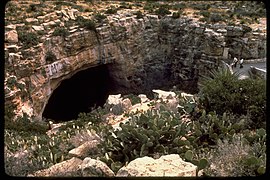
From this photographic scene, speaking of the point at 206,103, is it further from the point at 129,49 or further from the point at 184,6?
the point at 184,6

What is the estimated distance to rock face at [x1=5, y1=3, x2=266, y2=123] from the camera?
12.6 meters

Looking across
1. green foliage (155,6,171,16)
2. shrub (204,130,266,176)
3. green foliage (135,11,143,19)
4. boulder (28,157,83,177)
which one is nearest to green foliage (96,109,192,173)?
boulder (28,157,83,177)

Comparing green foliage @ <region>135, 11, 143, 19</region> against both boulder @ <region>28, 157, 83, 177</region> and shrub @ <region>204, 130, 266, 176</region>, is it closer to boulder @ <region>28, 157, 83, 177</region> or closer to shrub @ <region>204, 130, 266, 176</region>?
shrub @ <region>204, 130, 266, 176</region>

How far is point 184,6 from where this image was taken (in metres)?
20.7

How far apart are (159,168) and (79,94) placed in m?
14.2

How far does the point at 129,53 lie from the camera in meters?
16.9

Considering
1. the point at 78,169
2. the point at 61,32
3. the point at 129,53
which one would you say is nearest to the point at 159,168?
the point at 78,169

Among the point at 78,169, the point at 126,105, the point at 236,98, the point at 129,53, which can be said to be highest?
the point at 78,169

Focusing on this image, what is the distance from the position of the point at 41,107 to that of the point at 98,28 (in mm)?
4483

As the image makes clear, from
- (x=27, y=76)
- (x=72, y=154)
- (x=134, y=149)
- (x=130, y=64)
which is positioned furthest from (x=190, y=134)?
(x=130, y=64)

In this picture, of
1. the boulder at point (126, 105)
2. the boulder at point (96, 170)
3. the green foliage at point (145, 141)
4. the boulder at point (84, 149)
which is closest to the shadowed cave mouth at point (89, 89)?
the boulder at point (126, 105)

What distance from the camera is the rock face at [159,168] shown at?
144 inches

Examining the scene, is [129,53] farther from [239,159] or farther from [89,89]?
[239,159]

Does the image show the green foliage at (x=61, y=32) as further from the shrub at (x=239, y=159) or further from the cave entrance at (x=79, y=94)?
the shrub at (x=239, y=159)
